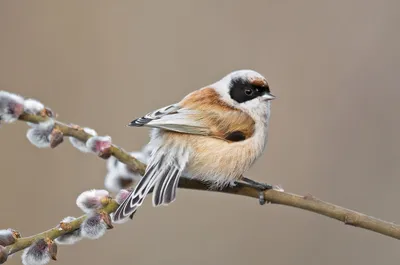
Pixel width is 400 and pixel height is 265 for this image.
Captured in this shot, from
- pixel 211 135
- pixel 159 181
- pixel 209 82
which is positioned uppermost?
pixel 209 82

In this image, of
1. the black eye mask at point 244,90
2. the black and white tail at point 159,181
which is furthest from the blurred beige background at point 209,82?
the black and white tail at point 159,181

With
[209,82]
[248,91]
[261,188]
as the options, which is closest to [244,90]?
[248,91]

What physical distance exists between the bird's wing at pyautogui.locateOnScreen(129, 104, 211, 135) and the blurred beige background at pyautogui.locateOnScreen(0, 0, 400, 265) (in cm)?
156

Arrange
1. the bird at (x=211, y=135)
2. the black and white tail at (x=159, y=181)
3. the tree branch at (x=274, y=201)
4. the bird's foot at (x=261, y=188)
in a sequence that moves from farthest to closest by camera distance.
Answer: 1. the bird at (x=211, y=135)
2. the bird's foot at (x=261, y=188)
3. the black and white tail at (x=159, y=181)
4. the tree branch at (x=274, y=201)

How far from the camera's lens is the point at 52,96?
4.63 metres

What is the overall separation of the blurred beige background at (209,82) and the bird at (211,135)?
4.25ft

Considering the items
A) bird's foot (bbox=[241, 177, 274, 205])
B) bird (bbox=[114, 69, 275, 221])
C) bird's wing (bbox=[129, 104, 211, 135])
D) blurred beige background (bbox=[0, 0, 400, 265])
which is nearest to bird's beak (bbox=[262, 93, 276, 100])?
bird (bbox=[114, 69, 275, 221])

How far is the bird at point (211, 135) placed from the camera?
2379 mm

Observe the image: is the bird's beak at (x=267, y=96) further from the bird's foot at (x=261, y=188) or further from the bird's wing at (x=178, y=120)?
the bird's foot at (x=261, y=188)

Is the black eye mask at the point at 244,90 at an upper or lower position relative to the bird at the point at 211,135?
upper

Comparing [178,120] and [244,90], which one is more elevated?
[244,90]

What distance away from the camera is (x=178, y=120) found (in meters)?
2.58

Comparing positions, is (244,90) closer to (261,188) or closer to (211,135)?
(211,135)

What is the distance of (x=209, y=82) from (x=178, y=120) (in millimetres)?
1866
